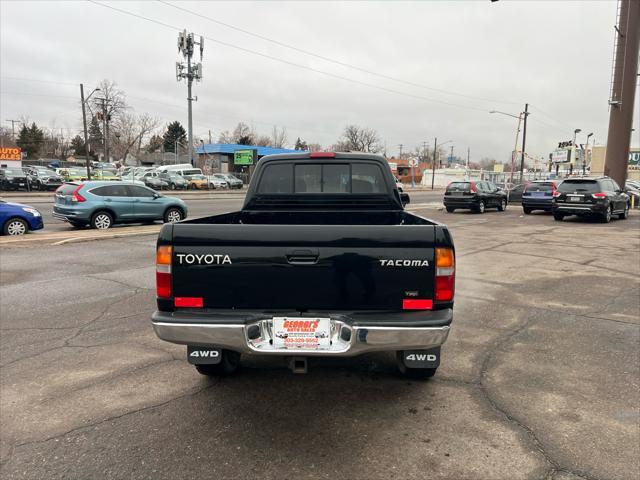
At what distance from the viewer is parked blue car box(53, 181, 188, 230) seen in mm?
14453

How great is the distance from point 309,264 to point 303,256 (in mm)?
66

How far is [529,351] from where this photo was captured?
15.3 ft

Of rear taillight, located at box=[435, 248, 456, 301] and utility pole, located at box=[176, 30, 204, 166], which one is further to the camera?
utility pole, located at box=[176, 30, 204, 166]

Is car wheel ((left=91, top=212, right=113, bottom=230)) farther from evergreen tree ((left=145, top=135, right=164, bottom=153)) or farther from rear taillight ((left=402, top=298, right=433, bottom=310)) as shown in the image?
evergreen tree ((left=145, top=135, right=164, bottom=153))

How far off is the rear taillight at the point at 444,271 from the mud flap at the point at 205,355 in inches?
63.4

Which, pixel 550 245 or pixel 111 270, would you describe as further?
pixel 550 245

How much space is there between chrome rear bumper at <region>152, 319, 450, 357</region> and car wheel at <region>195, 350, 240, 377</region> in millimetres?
1001

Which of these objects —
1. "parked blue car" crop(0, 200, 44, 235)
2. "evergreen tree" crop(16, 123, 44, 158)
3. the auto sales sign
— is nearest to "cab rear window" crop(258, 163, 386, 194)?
"parked blue car" crop(0, 200, 44, 235)

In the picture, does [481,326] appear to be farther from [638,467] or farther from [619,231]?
[619,231]

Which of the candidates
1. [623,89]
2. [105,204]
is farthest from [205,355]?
[623,89]

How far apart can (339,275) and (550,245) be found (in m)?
11.1

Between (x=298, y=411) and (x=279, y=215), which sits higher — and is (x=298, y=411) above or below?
below

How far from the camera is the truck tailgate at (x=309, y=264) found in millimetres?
2924

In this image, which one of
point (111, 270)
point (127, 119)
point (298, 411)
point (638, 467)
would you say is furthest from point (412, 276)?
point (127, 119)
